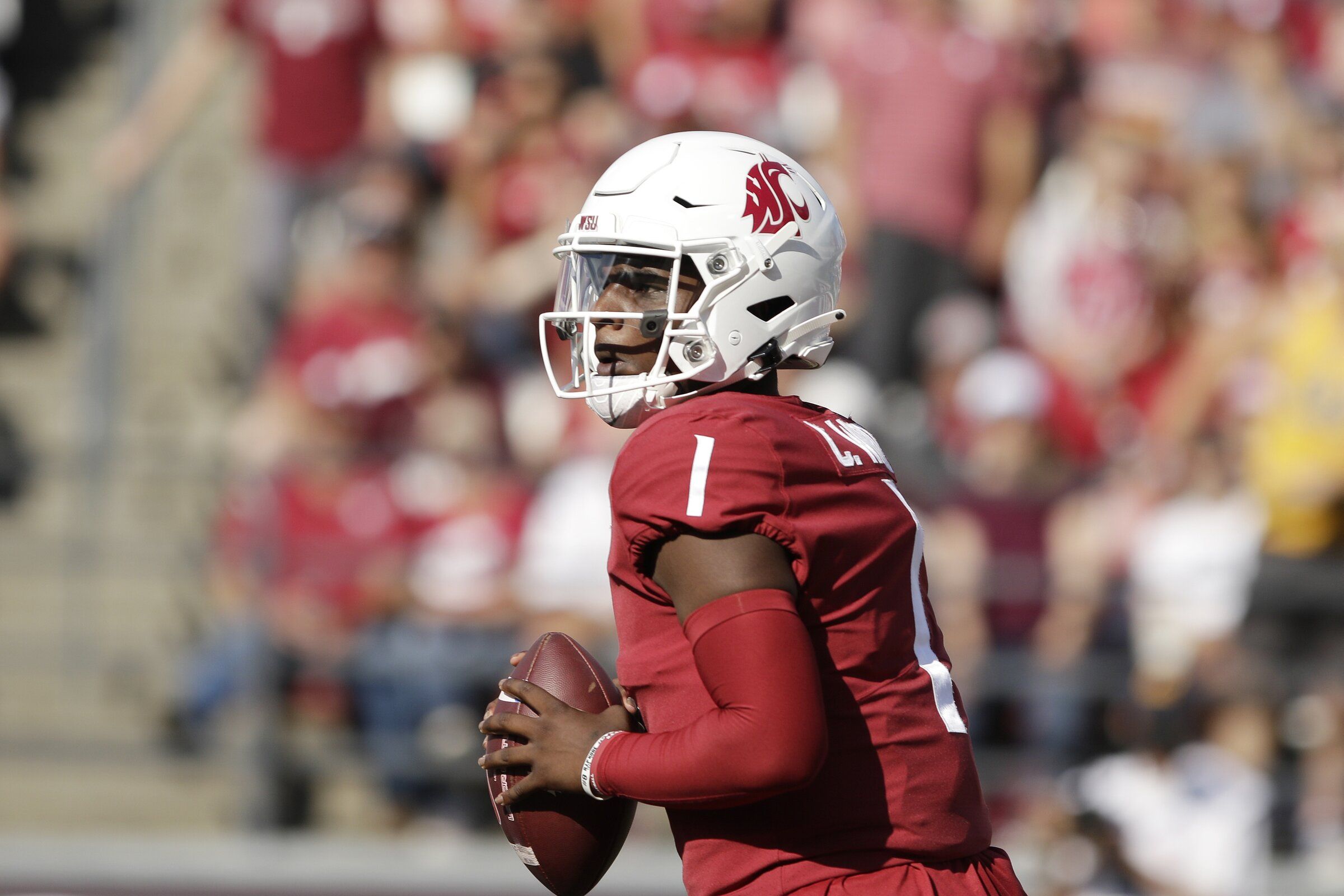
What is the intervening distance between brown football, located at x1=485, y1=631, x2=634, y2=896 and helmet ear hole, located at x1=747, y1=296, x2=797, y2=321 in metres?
0.56

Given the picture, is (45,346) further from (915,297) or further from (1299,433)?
(1299,433)

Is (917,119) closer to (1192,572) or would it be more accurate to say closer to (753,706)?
(1192,572)

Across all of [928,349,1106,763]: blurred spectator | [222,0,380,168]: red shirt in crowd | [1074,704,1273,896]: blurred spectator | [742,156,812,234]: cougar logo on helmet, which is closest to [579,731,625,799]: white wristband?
[742,156,812,234]: cougar logo on helmet

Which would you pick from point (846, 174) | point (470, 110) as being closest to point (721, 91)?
point (846, 174)

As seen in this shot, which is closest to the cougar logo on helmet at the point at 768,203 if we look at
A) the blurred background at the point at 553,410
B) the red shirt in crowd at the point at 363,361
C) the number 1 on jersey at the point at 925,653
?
the number 1 on jersey at the point at 925,653

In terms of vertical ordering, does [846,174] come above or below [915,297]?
above

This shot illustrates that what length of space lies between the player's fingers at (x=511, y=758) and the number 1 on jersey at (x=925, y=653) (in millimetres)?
539

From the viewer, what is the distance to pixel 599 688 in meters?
2.55

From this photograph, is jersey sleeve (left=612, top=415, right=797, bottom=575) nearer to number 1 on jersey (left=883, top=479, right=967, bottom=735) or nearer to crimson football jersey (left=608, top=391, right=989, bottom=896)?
crimson football jersey (left=608, top=391, right=989, bottom=896)

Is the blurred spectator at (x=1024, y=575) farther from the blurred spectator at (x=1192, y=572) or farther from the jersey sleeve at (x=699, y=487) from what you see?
the jersey sleeve at (x=699, y=487)

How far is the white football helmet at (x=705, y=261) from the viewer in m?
2.46

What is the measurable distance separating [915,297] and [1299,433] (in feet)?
6.01

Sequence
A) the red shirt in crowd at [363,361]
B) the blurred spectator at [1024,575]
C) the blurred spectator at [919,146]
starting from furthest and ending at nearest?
the blurred spectator at [919,146] → the red shirt in crowd at [363,361] → the blurred spectator at [1024,575]

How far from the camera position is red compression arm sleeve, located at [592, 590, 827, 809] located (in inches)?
85.1
